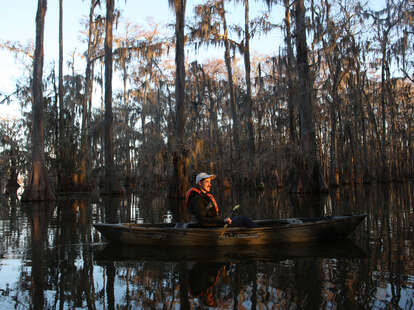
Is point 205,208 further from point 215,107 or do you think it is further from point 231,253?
point 215,107

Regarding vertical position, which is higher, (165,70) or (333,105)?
(165,70)

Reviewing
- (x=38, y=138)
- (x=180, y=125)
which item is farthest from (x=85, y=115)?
(x=180, y=125)

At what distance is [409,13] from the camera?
1892 centimetres

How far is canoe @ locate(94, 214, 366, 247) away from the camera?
6.53m

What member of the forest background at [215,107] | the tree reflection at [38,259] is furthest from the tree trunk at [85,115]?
the tree reflection at [38,259]

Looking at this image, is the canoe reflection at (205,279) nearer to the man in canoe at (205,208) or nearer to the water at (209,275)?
the water at (209,275)

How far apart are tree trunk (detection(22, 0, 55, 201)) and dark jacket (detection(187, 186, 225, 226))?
37.6ft

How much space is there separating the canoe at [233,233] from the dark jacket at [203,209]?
0.72 feet

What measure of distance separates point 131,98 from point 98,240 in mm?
32316

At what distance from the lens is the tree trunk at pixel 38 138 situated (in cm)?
1630

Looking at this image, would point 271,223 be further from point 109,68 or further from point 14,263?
point 109,68

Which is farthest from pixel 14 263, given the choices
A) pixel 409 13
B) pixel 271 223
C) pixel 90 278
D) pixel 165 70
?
pixel 165 70

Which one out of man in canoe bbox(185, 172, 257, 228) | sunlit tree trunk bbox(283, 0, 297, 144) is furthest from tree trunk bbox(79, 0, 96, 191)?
man in canoe bbox(185, 172, 257, 228)

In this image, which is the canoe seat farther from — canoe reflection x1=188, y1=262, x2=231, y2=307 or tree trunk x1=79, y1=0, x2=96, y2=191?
tree trunk x1=79, y1=0, x2=96, y2=191
